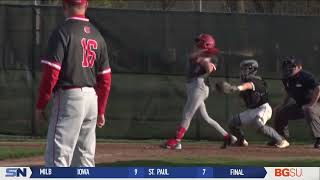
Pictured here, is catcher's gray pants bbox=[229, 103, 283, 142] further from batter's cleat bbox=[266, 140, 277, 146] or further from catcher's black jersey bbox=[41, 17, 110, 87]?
catcher's black jersey bbox=[41, 17, 110, 87]

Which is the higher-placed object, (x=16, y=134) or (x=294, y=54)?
(x=294, y=54)

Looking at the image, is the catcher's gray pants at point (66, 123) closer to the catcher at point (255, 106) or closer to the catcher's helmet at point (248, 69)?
the catcher at point (255, 106)

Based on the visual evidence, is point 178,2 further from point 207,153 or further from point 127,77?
point 207,153

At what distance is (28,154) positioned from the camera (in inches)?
431

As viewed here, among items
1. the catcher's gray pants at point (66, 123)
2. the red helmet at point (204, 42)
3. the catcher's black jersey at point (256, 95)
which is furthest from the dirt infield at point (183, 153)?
the catcher's gray pants at point (66, 123)

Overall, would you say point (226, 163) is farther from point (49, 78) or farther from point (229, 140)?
point (49, 78)

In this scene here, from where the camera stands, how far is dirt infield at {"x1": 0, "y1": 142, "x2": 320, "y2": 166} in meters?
10.3

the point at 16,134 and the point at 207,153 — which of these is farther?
the point at 16,134

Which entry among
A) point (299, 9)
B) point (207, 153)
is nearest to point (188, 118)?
point (207, 153)

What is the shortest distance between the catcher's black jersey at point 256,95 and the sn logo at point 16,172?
597 centimetres

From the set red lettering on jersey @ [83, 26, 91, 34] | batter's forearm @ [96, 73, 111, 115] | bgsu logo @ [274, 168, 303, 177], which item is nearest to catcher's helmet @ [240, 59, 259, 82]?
batter's forearm @ [96, 73, 111, 115]

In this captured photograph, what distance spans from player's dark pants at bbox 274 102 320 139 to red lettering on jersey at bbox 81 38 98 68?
5616 mm

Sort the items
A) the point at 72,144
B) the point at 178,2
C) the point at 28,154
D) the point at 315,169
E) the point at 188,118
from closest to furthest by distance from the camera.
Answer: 1. the point at 315,169
2. the point at 72,144
3. the point at 28,154
4. the point at 188,118
5. the point at 178,2

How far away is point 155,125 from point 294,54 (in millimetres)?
2565
